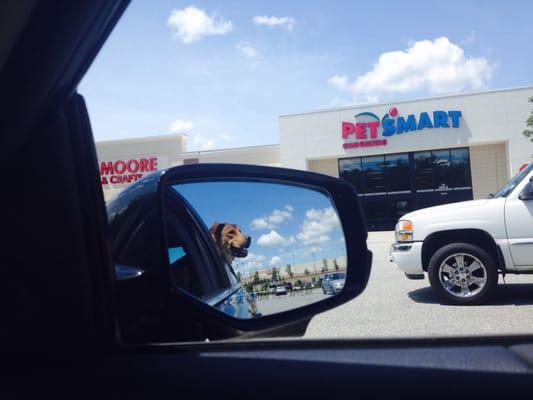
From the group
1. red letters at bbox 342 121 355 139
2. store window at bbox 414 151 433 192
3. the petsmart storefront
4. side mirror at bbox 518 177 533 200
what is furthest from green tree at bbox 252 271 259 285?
side mirror at bbox 518 177 533 200

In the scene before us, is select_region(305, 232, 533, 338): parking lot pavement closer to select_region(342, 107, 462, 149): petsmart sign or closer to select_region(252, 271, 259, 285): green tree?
select_region(252, 271, 259, 285): green tree

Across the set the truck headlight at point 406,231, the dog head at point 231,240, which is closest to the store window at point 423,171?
the truck headlight at point 406,231

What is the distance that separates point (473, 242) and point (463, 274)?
4.70ft

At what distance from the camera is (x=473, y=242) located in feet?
19.9

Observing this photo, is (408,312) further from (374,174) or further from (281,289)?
(281,289)

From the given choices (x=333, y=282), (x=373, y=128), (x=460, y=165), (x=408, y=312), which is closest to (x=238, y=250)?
(x=333, y=282)

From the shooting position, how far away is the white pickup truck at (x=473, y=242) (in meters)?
4.88

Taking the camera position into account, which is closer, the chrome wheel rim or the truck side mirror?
the chrome wheel rim

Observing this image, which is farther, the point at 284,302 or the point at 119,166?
the point at 119,166

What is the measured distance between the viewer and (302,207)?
6.93 feet

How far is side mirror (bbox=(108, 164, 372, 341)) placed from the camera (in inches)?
69.7

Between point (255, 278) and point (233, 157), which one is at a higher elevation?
point (233, 157)

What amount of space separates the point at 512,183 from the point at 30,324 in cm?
530

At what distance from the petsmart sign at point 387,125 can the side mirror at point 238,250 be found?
1.44 meters
